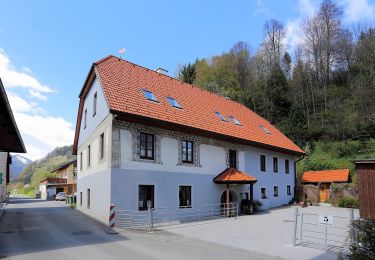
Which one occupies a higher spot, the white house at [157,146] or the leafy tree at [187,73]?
the leafy tree at [187,73]

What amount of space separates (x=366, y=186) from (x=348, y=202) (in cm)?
1238

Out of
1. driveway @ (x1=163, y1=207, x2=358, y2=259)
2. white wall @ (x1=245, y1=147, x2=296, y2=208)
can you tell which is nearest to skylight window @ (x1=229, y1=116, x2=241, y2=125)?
white wall @ (x1=245, y1=147, x2=296, y2=208)

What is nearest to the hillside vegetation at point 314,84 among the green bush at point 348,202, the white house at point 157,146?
the green bush at point 348,202

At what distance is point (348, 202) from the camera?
27.7 metres

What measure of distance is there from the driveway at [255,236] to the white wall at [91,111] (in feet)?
23.1

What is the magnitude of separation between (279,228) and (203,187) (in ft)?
19.4

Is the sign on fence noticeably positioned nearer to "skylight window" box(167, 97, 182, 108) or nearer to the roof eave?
the roof eave

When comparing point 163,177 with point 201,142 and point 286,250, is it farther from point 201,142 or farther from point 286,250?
point 286,250

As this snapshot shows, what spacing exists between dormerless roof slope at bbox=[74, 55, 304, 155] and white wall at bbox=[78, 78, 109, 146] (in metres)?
0.70

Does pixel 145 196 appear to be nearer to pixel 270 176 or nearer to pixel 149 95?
pixel 149 95

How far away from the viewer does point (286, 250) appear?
1082 centimetres

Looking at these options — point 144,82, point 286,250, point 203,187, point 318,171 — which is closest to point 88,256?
point 286,250

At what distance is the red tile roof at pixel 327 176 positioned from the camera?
31.3 metres

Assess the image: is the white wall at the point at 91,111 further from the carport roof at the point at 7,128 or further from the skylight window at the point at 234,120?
the skylight window at the point at 234,120
